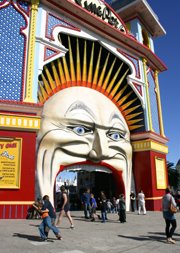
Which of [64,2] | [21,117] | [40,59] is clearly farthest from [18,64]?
[64,2]

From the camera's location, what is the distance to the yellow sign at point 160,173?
68.9ft

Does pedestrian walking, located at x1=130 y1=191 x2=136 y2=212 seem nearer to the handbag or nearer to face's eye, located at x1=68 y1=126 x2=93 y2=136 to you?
face's eye, located at x1=68 y1=126 x2=93 y2=136

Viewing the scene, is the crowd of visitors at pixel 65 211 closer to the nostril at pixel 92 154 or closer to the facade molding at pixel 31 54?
the nostril at pixel 92 154

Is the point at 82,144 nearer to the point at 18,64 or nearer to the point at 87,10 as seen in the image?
the point at 18,64

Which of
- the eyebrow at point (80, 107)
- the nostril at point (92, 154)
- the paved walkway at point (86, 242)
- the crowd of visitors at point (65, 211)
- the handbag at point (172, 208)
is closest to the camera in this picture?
the paved walkway at point (86, 242)

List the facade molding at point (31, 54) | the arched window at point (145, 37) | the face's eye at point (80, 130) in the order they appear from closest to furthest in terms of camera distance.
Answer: the facade molding at point (31, 54), the face's eye at point (80, 130), the arched window at point (145, 37)

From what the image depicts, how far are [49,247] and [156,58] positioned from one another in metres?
20.3

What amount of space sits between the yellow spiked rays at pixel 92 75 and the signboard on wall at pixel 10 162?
3.54 meters

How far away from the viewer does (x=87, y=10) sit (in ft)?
63.3

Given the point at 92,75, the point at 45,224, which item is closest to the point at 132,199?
the point at 92,75

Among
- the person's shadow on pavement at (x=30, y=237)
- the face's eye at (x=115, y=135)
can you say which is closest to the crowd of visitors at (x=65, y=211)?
the person's shadow on pavement at (x=30, y=237)

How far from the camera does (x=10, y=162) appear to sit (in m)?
13.8

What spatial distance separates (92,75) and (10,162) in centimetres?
939

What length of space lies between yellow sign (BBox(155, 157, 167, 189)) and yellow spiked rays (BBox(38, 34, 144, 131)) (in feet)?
10.5
